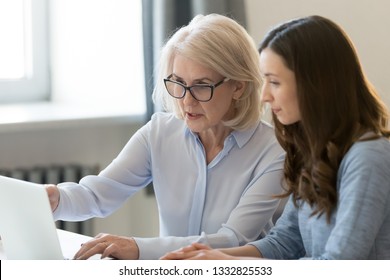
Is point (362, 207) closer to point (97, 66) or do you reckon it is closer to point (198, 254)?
point (198, 254)

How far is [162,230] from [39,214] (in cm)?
68

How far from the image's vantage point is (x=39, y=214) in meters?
1.56

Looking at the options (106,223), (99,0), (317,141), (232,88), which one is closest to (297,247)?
(317,141)

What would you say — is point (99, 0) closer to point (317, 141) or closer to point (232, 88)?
point (232, 88)

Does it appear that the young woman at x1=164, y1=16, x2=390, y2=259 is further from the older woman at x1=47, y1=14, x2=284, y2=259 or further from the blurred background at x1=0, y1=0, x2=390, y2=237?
the blurred background at x1=0, y1=0, x2=390, y2=237

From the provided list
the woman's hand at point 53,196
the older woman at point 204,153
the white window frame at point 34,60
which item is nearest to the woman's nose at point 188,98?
the older woman at point 204,153

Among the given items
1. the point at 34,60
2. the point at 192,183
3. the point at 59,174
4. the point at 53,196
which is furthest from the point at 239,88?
the point at 34,60

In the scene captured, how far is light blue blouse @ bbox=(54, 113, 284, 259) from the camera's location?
1977 mm

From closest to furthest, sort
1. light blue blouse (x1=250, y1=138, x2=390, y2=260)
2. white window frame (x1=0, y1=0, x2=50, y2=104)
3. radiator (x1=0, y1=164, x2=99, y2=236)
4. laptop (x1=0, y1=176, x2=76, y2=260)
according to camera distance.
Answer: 1. light blue blouse (x1=250, y1=138, x2=390, y2=260)
2. laptop (x1=0, y1=176, x2=76, y2=260)
3. radiator (x1=0, y1=164, x2=99, y2=236)
4. white window frame (x1=0, y1=0, x2=50, y2=104)

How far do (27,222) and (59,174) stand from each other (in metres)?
1.59

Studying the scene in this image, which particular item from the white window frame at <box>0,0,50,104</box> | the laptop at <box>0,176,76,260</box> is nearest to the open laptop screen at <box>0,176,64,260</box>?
the laptop at <box>0,176,76,260</box>

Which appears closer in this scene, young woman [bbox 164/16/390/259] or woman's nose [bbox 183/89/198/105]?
young woman [bbox 164/16/390/259]

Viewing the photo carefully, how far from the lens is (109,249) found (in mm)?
1721

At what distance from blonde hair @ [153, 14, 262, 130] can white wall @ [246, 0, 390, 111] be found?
1232 millimetres
